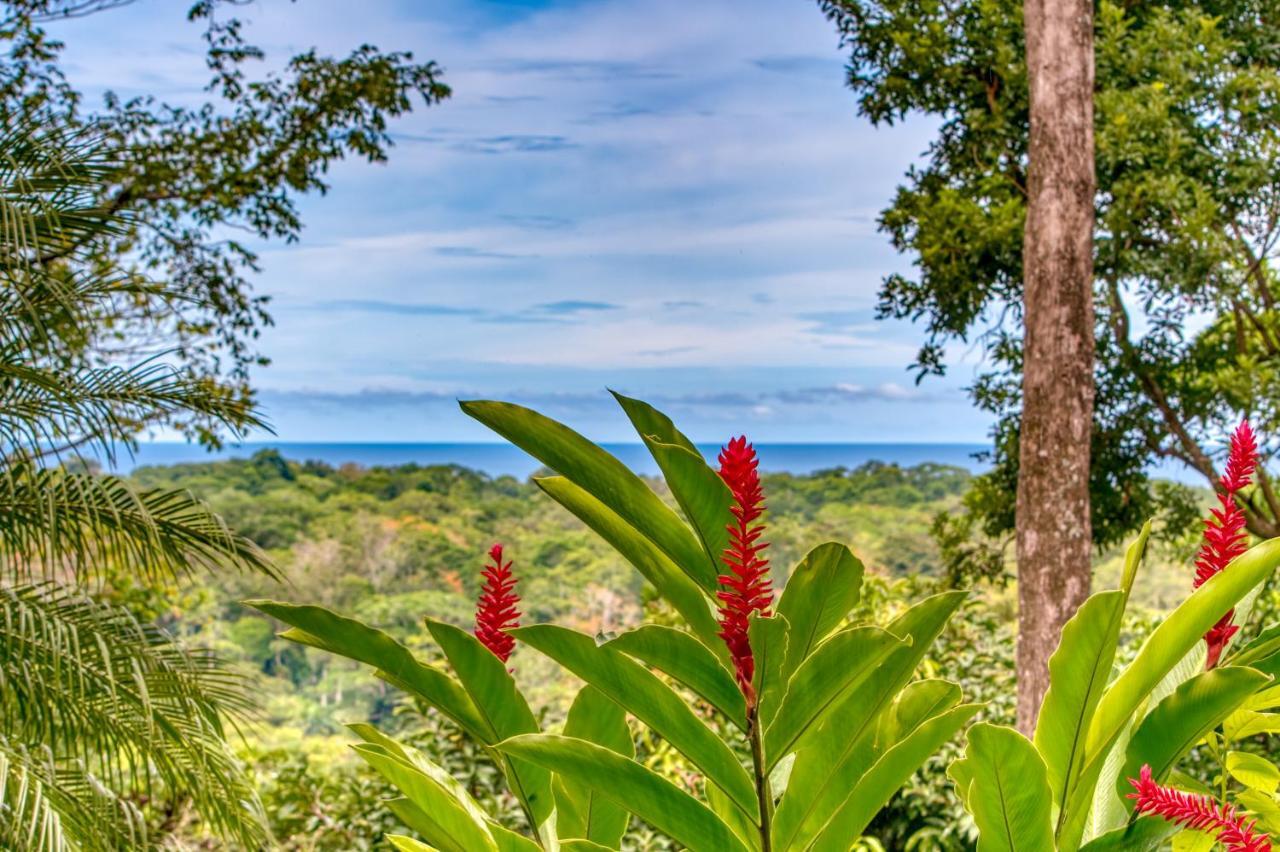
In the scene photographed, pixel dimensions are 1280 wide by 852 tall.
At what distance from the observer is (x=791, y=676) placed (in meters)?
0.56

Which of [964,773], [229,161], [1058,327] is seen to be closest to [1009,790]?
[964,773]

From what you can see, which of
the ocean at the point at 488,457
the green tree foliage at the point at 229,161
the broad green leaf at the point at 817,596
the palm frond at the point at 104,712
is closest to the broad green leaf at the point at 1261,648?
the broad green leaf at the point at 817,596

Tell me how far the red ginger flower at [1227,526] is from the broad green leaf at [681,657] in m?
0.29

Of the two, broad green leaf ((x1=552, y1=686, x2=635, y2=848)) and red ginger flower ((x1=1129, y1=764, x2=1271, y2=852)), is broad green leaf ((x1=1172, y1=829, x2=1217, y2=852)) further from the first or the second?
broad green leaf ((x1=552, y1=686, x2=635, y2=848))

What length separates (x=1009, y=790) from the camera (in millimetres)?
582

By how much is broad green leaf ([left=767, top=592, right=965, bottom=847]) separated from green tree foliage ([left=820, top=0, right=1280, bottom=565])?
4548 mm

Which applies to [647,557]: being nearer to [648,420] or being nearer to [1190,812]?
[648,420]

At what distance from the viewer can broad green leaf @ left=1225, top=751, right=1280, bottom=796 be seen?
680 millimetres

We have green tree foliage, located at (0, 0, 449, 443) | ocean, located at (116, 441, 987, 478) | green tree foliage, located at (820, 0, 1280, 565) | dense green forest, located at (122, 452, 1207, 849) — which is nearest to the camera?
dense green forest, located at (122, 452, 1207, 849)

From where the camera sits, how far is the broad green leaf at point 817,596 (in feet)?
1.84

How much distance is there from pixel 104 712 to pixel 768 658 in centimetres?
330

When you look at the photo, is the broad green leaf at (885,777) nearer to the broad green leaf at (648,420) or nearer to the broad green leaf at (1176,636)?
the broad green leaf at (1176,636)

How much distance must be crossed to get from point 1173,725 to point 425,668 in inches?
16.7

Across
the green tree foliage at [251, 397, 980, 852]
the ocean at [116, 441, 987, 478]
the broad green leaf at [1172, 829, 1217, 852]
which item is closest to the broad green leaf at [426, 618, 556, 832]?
the green tree foliage at [251, 397, 980, 852]
